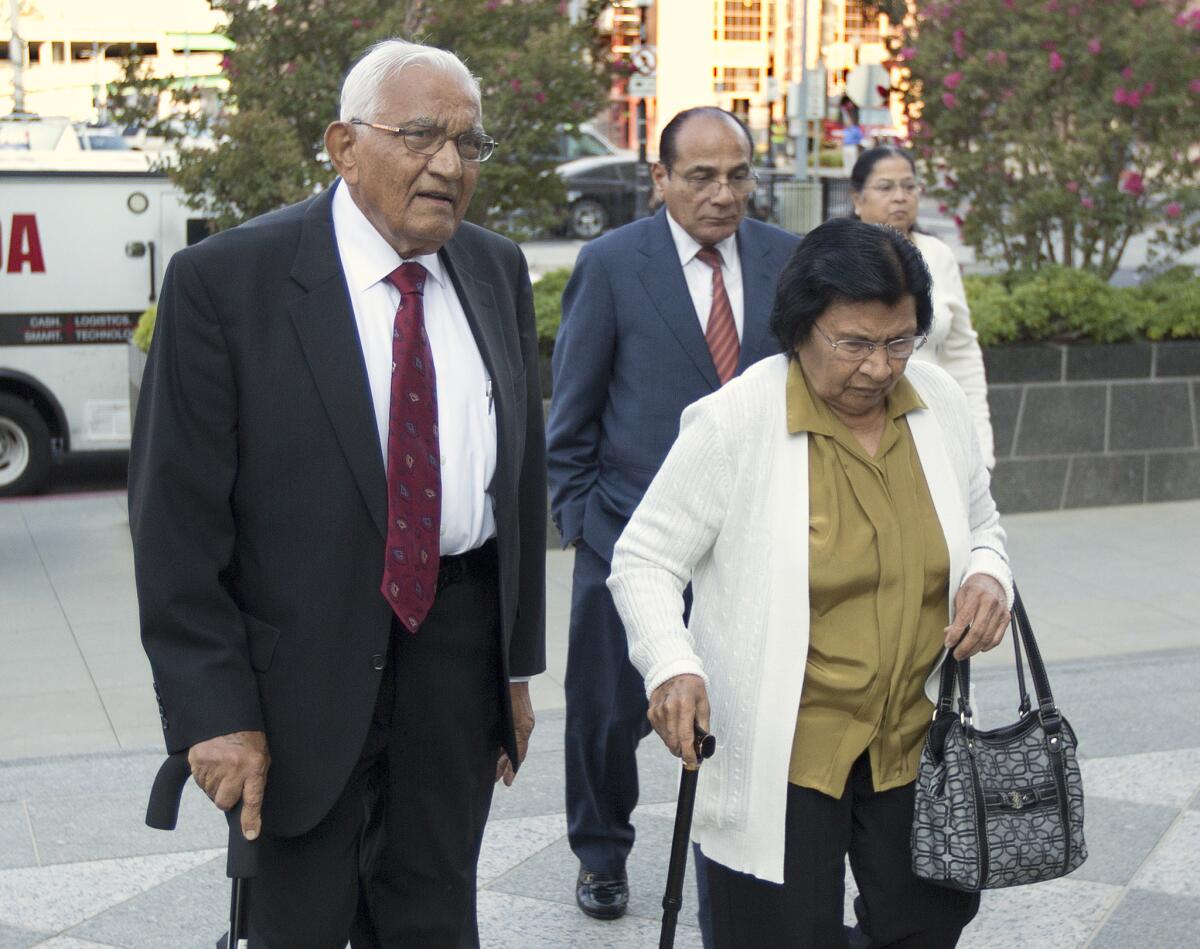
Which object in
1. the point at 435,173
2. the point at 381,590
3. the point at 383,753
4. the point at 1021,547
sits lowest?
the point at 1021,547

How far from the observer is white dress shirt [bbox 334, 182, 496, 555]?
2.82 m

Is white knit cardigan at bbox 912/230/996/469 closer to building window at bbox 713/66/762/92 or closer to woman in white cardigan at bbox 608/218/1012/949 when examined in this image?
woman in white cardigan at bbox 608/218/1012/949

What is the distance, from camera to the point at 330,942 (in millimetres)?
2834

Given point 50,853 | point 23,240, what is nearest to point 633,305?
point 50,853

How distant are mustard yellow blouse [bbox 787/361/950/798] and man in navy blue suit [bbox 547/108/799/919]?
124cm

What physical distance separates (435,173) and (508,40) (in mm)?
6762

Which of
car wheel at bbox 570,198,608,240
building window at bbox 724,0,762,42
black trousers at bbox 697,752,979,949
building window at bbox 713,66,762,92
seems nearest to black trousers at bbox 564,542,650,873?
black trousers at bbox 697,752,979,949

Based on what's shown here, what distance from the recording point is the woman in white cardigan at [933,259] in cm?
543

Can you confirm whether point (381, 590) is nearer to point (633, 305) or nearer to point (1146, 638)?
point (633, 305)

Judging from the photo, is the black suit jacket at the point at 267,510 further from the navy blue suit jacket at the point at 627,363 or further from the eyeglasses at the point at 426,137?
the navy blue suit jacket at the point at 627,363

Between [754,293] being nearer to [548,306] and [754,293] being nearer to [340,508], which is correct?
[340,508]

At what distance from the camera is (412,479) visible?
9.03ft

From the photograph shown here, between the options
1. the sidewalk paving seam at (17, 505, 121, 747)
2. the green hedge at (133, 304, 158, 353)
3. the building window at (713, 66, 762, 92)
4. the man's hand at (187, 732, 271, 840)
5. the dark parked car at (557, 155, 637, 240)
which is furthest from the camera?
the building window at (713, 66, 762, 92)

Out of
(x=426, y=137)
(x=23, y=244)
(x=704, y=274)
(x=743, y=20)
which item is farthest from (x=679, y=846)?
(x=743, y=20)
